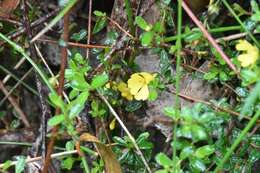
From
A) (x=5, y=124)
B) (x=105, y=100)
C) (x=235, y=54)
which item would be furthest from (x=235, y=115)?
(x=5, y=124)

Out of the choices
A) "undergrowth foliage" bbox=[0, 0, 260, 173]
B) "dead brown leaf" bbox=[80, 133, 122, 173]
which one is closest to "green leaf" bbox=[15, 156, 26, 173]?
"undergrowth foliage" bbox=[0, 0, 260, 173]

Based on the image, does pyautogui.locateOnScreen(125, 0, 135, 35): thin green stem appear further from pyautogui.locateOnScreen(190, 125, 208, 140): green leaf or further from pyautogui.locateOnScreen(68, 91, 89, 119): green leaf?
pyautogui.locateOnScreen(190, 125, 208, 140): green leaf

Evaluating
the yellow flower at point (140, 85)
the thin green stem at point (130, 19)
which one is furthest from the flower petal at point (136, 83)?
the thin green stem at point (130, 19)

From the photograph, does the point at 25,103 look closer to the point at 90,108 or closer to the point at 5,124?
the point at 5,124

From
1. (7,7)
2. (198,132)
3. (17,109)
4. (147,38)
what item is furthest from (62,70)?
(17,109)

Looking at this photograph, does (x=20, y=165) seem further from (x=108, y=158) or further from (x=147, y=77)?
(x=147, y=77)
